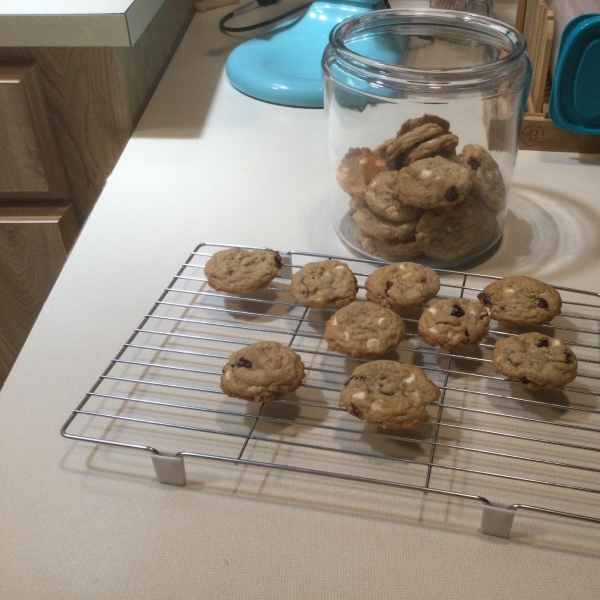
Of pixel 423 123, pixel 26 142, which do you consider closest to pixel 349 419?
pixel 423 123

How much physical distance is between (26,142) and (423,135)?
0.63m

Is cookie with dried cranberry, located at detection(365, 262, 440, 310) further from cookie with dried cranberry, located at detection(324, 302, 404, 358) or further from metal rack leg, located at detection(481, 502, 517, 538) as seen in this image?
metal rack leg, located at detection(481, 502, 517, 538)

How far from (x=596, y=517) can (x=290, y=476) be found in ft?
0.85

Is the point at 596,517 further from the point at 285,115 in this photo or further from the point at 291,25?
the point at 291,25

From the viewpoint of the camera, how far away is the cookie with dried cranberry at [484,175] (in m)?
0.77

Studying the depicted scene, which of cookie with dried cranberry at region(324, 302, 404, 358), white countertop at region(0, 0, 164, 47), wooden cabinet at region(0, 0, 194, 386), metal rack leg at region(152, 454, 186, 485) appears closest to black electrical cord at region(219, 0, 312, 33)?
wooden cabinet at region(0, 0, 194, 386)

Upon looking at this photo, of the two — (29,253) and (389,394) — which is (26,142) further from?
(389,394)

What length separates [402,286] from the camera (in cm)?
71

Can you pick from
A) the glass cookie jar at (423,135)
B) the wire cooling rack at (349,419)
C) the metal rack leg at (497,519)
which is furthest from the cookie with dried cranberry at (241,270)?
the metal rack leg at (497,519)

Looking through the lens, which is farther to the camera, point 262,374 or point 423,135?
point 423,135

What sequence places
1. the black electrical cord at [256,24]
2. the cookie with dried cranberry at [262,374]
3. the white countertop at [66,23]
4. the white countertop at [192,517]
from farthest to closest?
the black electrical cord at [256,24]
the white countertop at [66,23]
the cookie with dried cranberry at [262,374]
the white countertop at [192,517]

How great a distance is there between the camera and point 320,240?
0.87 metres

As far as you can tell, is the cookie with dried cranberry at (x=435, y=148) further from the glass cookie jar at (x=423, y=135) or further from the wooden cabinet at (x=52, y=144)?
the wooden cabinet at (x=52, y=144)

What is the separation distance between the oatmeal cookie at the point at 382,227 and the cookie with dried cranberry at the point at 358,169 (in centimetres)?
3
